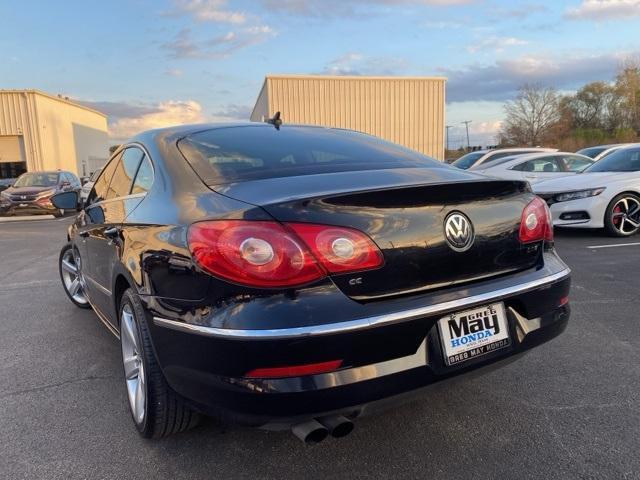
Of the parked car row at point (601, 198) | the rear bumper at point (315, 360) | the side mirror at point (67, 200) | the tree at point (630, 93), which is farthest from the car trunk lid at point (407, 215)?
the tree at point (630, 93)

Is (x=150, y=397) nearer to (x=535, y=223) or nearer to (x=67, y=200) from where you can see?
(x=535, y=223)

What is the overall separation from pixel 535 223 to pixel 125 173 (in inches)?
96.0

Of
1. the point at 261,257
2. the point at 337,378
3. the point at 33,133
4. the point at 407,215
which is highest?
the point at 33,133

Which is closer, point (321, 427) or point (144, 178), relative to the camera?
point (321, 427)

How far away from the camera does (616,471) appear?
2.11 m

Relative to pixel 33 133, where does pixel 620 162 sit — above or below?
below

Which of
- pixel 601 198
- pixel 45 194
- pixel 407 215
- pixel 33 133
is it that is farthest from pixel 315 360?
pixel 33 133

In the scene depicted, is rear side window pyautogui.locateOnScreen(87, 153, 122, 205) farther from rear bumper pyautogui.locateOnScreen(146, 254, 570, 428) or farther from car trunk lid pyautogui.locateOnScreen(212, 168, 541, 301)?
rear bumper pyautogui.locateOnScreen(146, 254, 570, 428)

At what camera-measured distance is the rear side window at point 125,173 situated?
3050 millimetres

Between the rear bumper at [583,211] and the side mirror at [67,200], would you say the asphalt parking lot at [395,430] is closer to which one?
the side mirror at [67,200]

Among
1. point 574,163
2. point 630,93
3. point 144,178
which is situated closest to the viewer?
point 144,178

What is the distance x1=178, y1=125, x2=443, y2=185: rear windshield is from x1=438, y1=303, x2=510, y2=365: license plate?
852 millimetres

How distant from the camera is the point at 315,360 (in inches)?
69.5

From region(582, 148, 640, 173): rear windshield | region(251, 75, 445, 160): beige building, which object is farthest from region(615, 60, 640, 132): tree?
region(582, 148, 640, 173): rear windshield
